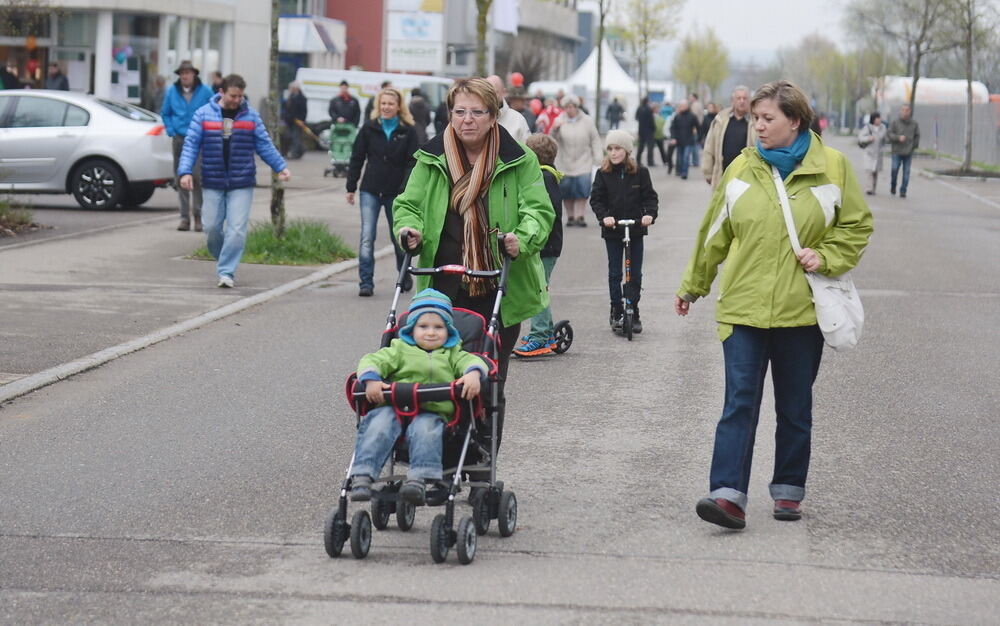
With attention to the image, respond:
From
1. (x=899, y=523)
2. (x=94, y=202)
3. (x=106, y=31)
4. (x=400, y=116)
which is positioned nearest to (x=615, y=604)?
(x=899, y=523)

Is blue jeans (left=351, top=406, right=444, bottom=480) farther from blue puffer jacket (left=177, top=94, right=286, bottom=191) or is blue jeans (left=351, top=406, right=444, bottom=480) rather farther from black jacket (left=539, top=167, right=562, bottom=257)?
blue puffer jacket (left=177, top=94, right=286, bottom=191)

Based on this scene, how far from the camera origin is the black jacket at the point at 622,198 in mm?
11852

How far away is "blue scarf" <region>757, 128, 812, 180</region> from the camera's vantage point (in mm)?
6289

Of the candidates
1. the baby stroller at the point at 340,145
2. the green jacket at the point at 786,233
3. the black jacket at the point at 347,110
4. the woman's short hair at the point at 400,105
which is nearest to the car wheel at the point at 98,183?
the woman's short hair at the point at 400,105

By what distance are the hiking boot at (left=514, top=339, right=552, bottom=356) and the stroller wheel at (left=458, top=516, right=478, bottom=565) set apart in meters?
5.14

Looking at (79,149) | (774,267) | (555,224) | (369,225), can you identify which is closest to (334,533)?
(774,267)

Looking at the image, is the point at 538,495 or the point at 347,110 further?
the point at 347,110

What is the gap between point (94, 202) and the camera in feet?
71.7

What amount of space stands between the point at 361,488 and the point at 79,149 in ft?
55.7

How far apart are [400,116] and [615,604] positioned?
361 inches

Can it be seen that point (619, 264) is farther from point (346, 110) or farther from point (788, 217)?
point (346, 110)

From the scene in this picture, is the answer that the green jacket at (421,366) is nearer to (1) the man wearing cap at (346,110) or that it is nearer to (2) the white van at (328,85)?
(1) the man wearing cap at (346,110)

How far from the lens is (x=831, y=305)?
6.26 m

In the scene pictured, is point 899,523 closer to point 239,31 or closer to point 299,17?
point 239,31
